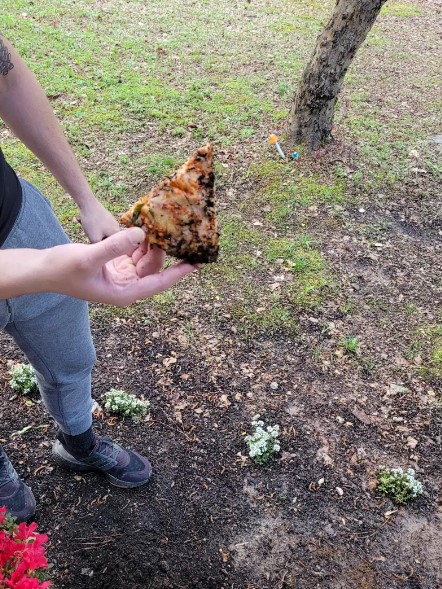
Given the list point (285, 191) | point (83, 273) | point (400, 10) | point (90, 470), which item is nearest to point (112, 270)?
point (83, 273)

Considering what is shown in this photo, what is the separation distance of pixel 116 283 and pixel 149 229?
0.26 m

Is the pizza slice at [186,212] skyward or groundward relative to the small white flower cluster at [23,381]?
skyward

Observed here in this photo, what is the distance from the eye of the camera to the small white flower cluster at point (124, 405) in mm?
3172

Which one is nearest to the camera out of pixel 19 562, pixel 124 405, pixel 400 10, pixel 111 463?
pixel 19 562

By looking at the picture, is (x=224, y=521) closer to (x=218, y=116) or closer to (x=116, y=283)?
(x=116, y=283)

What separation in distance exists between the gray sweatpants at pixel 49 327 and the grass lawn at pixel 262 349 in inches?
31.2

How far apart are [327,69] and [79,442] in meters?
4.23

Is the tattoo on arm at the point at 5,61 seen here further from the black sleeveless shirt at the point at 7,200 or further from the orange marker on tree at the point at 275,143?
the orange marker on tree at the point at 275,143

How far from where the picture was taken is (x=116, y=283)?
1602 mm

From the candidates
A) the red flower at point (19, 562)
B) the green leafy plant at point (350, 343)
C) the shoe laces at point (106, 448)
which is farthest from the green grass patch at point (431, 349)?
the red flower at point (19, 562)

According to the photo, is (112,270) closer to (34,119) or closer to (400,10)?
(34,119)

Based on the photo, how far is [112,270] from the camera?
67.4 inches

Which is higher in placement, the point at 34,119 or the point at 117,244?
the point at 34,119

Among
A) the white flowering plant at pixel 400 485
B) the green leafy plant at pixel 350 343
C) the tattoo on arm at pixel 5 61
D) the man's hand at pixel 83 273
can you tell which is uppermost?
the tattoo on arm at pixel 5 61
